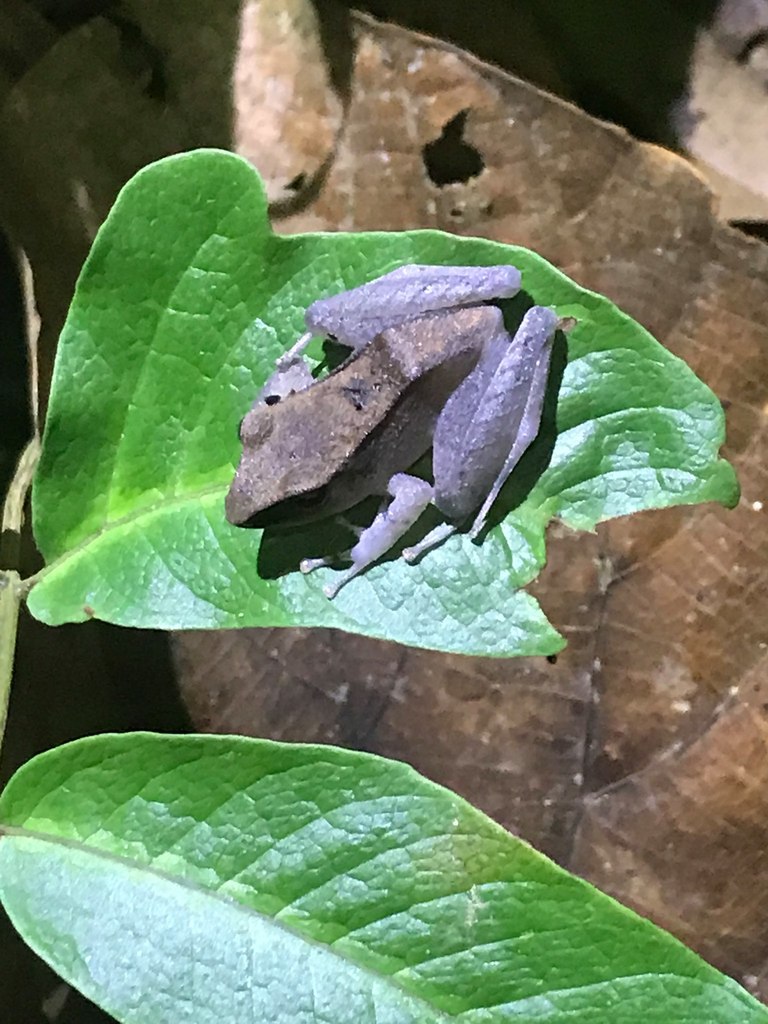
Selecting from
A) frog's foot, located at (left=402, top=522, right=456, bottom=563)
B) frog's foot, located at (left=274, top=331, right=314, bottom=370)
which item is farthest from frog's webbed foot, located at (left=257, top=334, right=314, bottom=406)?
frog's foot, located at (left=402, top=522, right=456, bottom=563)

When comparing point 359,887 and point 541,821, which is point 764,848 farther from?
point 359,887

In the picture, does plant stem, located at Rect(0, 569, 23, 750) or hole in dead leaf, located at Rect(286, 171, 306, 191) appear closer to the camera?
plant stem, located at Rect(0, 569, 23, 750)

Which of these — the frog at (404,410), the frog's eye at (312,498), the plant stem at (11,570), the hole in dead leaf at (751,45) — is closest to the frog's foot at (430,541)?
the frog at (404,410)

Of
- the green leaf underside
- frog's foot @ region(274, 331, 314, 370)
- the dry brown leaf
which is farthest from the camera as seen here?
the dry brown leaf

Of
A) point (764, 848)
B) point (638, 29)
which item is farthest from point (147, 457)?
point (764, 848)

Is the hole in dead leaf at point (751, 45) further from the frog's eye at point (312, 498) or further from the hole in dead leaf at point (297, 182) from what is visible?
the frog's eye at point (312, 498)

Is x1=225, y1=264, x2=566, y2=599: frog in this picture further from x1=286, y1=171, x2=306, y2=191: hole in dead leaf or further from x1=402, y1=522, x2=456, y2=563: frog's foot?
x1=286, y1=171, x2=306, y2=191: hole in dead leaf

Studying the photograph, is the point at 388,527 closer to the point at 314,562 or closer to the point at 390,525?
the point at 390,525
